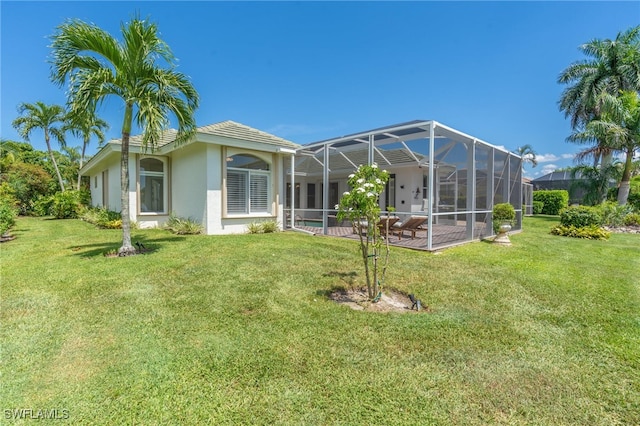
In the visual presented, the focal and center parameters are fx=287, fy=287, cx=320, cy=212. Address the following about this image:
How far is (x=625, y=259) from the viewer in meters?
8.03

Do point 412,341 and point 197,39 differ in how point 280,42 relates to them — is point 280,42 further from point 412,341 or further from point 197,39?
point 412,341

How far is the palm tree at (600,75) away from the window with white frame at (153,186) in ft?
83.5

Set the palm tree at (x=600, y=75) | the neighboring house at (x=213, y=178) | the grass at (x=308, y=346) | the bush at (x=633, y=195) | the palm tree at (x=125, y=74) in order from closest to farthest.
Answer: the grass at (x=308, y=346), the palm tree at (x=125, y=74), the neighboring house at (x=213, y=178), the bush at (x=633, y=195), the palm tree at (x=600, y=75)

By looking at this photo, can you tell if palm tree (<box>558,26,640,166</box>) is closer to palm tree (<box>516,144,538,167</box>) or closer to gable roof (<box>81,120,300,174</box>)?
palm tree (<box>516,144,538,167</box>)

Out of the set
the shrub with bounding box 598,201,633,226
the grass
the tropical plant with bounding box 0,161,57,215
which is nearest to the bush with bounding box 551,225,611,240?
the shrub with bounding box 598,201,633,226

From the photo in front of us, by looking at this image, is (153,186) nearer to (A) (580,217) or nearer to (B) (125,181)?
(B) (125,181)

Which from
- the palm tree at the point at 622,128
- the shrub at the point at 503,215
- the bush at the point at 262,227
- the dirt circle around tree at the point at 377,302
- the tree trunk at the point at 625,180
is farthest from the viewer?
the tree trunk at the point at 625,180

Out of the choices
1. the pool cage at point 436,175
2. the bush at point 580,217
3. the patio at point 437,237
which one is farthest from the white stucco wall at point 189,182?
the bush at point 580,217

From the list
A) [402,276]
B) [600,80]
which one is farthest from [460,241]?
[600,80]

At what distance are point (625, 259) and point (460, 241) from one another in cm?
420

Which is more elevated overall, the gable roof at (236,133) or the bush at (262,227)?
the gable roof at (236,133)

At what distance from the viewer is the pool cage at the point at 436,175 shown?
10155 mm

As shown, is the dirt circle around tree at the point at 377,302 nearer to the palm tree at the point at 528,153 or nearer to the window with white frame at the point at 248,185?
the window with white frame at the point at 248,185

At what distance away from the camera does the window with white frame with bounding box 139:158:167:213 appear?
13.2 meters
